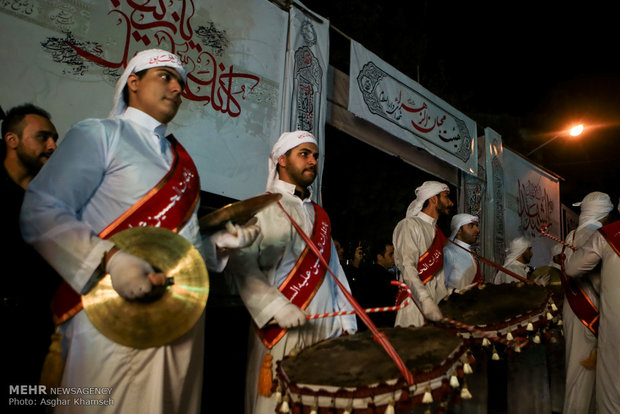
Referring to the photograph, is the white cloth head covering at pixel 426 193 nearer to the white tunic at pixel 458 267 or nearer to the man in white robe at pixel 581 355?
the white tunic at pixel 458 267

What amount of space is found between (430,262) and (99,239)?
2845mm

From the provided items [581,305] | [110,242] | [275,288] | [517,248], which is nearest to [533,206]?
[517,248]

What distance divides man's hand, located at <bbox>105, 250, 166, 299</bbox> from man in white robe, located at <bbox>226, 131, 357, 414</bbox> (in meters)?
0.78

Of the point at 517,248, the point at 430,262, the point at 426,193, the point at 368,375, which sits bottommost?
the point at 368,375

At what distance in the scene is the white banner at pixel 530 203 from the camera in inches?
328

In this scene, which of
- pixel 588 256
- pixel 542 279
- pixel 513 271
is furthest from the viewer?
pixel 513 271

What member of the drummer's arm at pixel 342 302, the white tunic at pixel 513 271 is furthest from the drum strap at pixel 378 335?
the white tunic at pixel 513 271

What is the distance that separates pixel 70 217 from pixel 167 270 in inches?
13.8

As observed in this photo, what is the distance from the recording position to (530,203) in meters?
9.05

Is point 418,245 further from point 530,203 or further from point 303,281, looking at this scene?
point 530,203

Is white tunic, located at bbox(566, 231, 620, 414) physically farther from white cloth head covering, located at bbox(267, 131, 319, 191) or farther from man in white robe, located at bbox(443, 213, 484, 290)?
white cloth head covering, located at bbox(267, 131, 319, 191)

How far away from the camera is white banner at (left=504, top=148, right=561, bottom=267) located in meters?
8.34

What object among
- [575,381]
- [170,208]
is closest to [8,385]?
[170,208]

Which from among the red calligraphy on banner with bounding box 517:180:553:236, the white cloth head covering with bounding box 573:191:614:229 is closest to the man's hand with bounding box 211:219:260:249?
the white cloth head covering with bounding box 573:191:614:229
